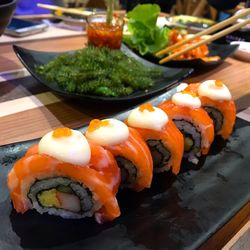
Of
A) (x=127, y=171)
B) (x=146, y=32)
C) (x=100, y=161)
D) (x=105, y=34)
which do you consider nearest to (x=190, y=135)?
(x=127, y=171)

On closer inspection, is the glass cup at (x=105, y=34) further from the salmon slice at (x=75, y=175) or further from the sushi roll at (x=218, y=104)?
the salmon slice at (x=75, y=175)

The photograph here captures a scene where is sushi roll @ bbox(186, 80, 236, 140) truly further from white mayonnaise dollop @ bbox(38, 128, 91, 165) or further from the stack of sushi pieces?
white mayonnaise dollop @ bbox(38, 128, 91, 165)

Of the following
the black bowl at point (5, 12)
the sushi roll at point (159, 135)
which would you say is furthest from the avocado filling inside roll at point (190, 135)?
the black bowl at point (5, 12)

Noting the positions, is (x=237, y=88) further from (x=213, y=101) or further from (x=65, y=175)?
(x=65, y=175)

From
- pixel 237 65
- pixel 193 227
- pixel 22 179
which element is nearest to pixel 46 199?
pixel 22 179

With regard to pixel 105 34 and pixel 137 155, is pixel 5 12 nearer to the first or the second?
pixel 105 34
